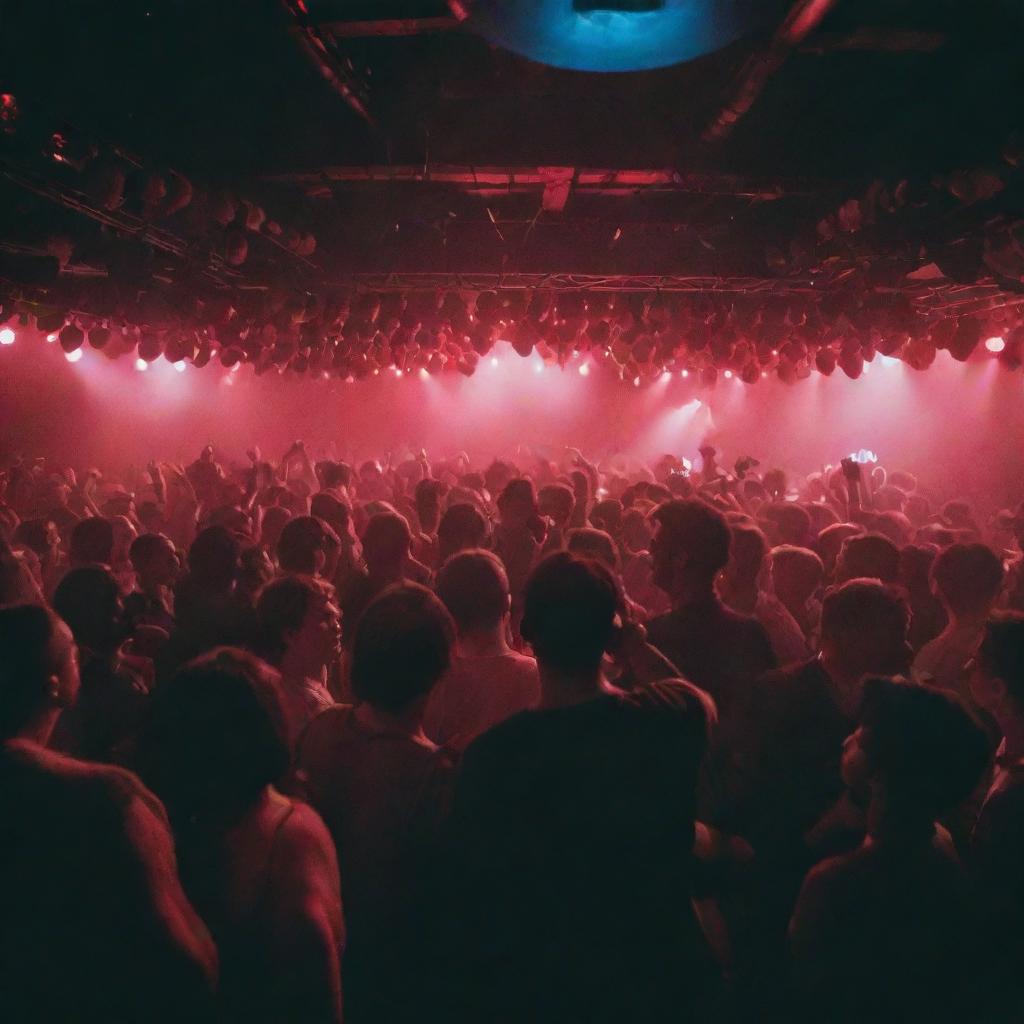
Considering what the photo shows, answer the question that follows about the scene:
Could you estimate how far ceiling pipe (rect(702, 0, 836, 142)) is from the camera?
3.88 metres

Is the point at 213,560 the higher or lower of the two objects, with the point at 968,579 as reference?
lower

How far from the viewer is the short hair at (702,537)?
2916mm

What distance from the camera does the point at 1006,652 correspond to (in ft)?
7.14

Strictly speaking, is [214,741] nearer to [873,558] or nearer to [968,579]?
[968,579]

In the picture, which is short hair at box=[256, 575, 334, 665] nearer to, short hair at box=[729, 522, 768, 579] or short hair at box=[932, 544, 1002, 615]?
short hair at box=[729, 522, 768, 579]

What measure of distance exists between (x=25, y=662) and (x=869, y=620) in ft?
7.98

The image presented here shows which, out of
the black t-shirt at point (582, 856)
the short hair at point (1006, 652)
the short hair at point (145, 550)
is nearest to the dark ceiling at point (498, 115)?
the short hair at point (145, 550)

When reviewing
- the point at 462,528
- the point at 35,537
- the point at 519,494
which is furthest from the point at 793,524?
the point at 35,537

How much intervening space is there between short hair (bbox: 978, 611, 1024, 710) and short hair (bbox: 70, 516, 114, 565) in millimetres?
4138

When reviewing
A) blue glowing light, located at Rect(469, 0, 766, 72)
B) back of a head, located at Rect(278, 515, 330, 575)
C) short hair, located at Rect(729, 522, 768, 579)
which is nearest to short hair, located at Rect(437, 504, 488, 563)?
back of a head, located at Rect(278, 515, 330, 575)

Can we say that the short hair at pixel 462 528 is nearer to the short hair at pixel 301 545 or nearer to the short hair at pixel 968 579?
the short hair at pixel 301 545

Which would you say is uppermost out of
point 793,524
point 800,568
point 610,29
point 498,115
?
point 498,115

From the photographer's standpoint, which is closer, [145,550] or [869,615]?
[869,615]

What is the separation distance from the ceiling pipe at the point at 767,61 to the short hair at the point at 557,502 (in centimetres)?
286
